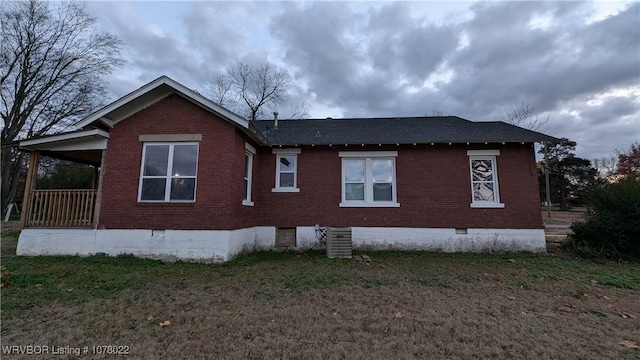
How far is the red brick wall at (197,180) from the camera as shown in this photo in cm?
863

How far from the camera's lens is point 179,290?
19.4ft

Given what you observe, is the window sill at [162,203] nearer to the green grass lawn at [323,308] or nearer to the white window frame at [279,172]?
the green grass lawn at [323,308]

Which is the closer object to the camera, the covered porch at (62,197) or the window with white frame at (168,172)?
the window with white frame at (168,172)

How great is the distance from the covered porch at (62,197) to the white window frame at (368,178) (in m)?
7.62

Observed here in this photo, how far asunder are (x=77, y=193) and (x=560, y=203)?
5606cm

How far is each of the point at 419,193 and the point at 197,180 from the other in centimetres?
734

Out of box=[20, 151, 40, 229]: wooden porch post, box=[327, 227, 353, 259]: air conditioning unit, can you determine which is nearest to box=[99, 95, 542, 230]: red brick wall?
box=[327, 227, 353, 259]: air conditioning unit

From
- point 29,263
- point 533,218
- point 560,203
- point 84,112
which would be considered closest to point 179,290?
point 29,263

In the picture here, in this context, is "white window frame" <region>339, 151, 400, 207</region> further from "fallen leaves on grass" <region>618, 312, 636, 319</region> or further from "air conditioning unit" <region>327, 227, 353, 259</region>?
"fallen leaves on grass" <region>618, 312, 636, 319</region>

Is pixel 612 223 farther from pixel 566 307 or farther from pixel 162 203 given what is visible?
pixel 162 203

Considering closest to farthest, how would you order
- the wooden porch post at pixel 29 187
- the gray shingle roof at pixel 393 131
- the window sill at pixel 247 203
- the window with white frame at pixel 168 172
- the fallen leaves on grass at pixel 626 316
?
1. the fallen leaves on grass at pixel 626 316
2. the window with white frame at pixel 168 172
3. the wooden porch post at pixel 29 187
4. the window sill at pixel 247 203
5. the gray shingle roof at pixel 393 131

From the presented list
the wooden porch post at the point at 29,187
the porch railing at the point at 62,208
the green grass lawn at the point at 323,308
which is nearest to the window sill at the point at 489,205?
the green grass lawn at the point at 323,308

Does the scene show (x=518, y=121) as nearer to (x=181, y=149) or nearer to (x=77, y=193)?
(x=181, y=149)

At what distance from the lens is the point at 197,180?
8.75 m
